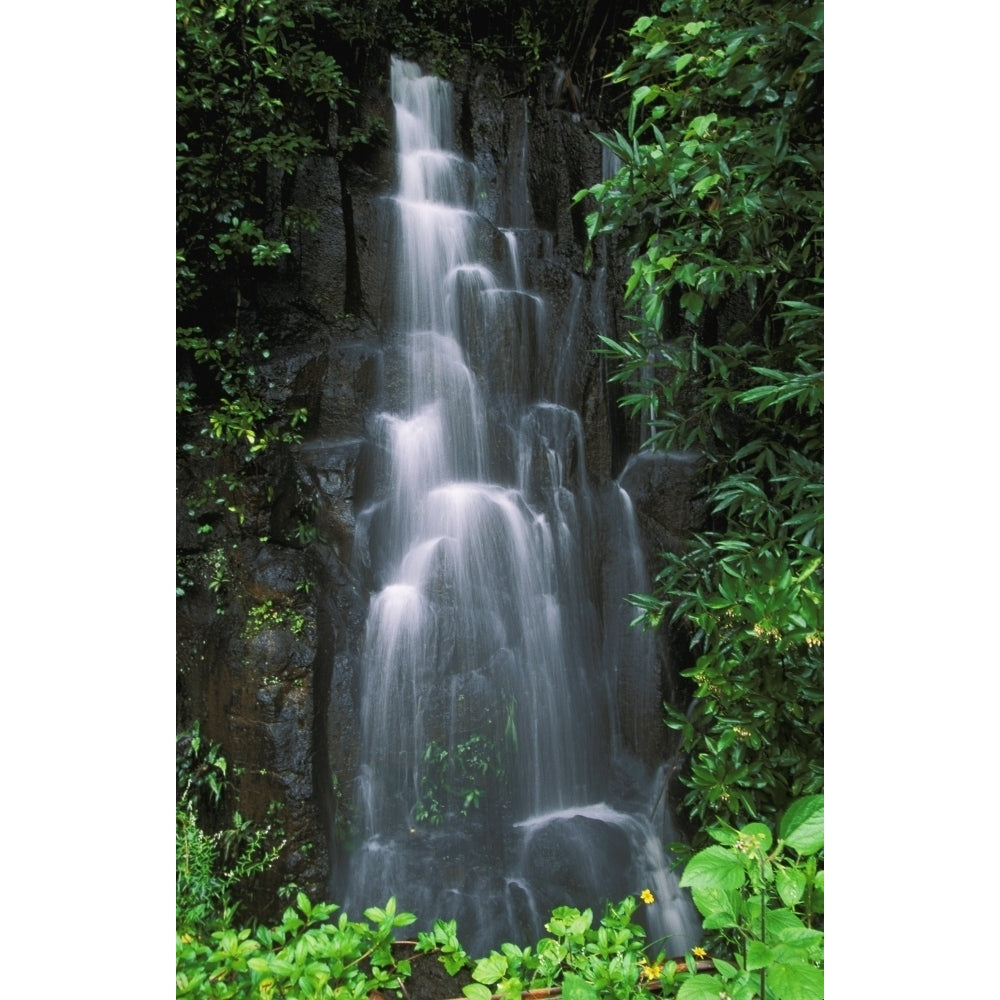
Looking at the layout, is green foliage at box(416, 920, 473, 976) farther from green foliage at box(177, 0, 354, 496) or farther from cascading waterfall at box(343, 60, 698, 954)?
green foliage at box(177, 0, 354, 496)

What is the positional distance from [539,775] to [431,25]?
7.56 ft

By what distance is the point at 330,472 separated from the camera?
220cm

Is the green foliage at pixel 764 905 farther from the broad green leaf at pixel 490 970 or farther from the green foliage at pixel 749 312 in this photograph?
the broad green leaf at pixel 490 970

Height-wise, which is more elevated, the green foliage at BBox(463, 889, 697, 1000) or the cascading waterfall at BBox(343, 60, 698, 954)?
the cascading waterfall at BBox(343, 60, 698, 954)

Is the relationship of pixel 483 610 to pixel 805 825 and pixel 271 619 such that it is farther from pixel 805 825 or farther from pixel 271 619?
pixel 805 825

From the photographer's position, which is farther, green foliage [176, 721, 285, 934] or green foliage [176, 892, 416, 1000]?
green foliage [176, 721, 285, 934]

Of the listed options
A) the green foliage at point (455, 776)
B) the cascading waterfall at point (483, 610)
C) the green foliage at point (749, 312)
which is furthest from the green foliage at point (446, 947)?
the green foliage at point (749, 312)

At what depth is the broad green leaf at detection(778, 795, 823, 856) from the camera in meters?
1.12

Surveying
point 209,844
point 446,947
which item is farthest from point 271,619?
point 446,947

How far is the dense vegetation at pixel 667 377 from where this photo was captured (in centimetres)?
A: 141

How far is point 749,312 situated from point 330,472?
4.09ft

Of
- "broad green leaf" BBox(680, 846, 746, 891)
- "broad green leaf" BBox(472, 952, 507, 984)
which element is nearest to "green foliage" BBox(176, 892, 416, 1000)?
"broad green leaf" BBox(472, 952, 507, 984)

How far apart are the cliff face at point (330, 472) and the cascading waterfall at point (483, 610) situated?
0.06 m

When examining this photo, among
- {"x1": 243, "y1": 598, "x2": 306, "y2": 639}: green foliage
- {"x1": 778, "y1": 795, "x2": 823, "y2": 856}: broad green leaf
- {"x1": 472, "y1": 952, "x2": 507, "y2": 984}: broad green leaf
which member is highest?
{"x1": 243, "y1": 598, "x2": 306, "y2": 639}: green foliage
